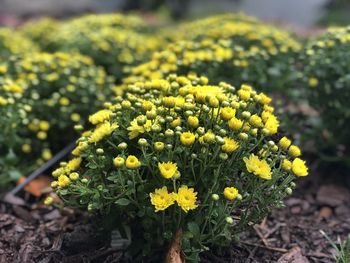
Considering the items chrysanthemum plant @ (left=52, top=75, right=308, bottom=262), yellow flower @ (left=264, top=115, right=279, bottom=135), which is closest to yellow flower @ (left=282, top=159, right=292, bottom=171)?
chrysanthemum plant @ (left=52, top=75, right=308, bottom=262)

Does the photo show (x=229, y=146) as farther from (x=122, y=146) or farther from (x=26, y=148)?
(x=26, y=148)

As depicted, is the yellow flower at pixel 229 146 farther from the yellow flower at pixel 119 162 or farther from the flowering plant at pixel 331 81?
the flowering plant at pixel 331 81

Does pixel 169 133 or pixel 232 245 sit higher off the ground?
pixel 169 133

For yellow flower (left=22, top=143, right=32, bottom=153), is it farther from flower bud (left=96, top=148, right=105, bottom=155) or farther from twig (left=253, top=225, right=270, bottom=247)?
twig (left=253, top=225, right=270, bottom=247)

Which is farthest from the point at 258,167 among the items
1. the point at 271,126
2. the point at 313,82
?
the point at 313,82

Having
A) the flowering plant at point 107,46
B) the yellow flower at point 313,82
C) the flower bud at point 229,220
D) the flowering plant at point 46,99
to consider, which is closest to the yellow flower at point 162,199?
the flower bud at point 229,220

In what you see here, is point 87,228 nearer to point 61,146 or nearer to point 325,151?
point 61,146

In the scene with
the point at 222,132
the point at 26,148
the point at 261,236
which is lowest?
the point at 261,236
